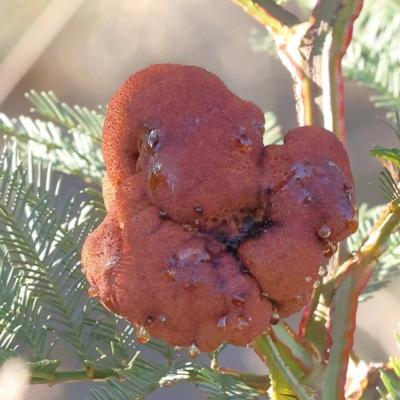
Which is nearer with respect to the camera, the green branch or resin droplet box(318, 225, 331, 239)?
resin droplet box(318, 225, 331, 239)

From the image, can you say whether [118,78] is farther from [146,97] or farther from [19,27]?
[146,97]

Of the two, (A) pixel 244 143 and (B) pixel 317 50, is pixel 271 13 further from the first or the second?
(A) pixel 244 143

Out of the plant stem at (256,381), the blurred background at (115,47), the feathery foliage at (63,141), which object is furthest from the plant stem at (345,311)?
the blurred background at (115,47)

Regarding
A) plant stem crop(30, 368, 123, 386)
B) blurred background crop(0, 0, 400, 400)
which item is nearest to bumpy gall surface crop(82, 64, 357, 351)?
plant stem crop(30, 368, 123, 386)

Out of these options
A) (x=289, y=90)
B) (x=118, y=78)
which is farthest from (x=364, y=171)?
(x=118, y=78)

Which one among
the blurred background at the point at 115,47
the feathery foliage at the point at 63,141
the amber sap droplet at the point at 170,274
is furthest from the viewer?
the blurred background at the point at 115,47

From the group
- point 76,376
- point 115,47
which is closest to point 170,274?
point 76,376

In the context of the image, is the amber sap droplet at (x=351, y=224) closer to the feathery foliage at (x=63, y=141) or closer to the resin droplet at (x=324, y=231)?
the resin droplet at (x=324, y=231)

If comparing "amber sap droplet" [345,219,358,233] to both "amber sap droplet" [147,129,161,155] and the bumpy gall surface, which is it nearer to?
the bumpy gall surface
